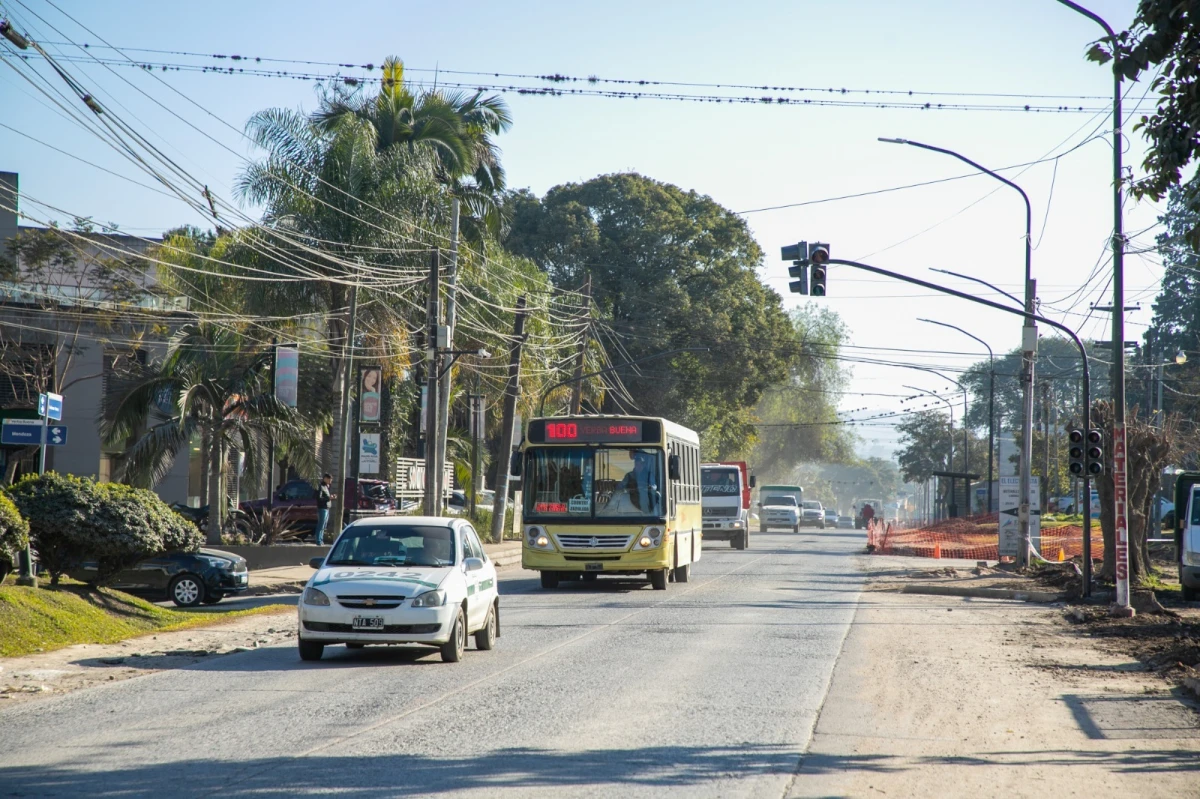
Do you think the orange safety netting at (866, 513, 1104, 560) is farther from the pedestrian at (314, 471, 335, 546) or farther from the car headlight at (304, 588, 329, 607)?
the car headlight at (304, 588, 329, 607)

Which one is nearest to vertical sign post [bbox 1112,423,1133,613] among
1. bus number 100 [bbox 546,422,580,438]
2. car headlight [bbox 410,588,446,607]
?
bus number 100 [bbox 546,422,580,438]

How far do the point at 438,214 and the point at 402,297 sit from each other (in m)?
2.64

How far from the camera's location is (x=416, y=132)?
3950 cm

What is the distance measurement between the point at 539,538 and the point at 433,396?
8428 millimetres

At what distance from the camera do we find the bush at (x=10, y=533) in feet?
48.1

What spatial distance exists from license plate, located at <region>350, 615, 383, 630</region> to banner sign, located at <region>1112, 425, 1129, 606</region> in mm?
13162

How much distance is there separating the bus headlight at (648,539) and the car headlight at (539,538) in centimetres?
168

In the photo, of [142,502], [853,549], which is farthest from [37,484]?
[853,549]

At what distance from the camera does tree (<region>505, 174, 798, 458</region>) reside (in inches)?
2478

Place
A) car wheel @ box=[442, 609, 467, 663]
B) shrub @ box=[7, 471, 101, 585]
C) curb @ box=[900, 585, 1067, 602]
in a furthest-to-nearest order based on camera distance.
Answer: curb @ box=[900, 585, 1067, 602], shrub @ box=[7, 471, 101, 585], car wheel @ box=[442, 609, 467, 663]

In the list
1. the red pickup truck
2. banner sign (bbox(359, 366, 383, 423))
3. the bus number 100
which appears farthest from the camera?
the red pickup truck

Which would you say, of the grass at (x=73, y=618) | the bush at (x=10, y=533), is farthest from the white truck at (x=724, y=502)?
the bush at (x=10, y=533)

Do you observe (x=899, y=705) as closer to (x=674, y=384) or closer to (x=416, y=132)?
(x=416, y=132)

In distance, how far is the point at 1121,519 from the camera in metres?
21.2
